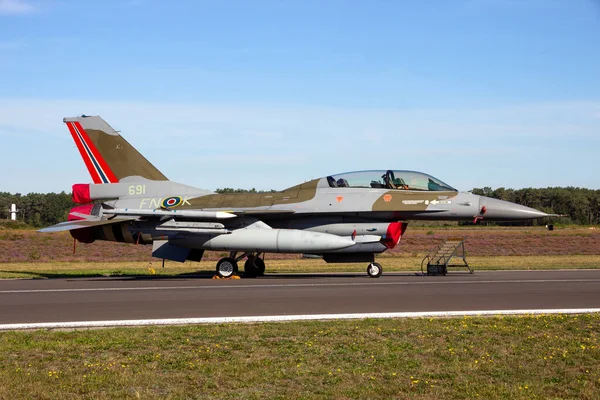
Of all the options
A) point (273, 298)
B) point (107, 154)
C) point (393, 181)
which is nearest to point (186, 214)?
point (107, 154)

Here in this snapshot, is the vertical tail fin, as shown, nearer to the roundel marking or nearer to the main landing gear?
the roundel marking

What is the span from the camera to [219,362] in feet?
26.9

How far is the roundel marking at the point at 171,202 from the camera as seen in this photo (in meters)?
23.6

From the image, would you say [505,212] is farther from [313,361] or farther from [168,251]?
[313,361]

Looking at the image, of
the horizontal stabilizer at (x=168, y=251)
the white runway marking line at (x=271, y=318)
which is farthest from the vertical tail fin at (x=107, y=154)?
the white runway marking line at (x=271, y=318)

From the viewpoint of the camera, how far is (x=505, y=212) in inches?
837

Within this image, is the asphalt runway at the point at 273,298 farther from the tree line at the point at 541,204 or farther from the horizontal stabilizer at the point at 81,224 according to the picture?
the tree line at the point at 541,204

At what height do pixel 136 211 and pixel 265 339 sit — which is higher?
pixel 136 211

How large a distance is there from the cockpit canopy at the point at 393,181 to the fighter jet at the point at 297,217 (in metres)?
0.03

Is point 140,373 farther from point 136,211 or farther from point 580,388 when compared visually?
point 136,211

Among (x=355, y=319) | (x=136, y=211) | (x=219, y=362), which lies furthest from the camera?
(x=136, y=211)

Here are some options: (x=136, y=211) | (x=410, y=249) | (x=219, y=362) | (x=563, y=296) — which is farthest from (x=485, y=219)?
(x=410, y=249)

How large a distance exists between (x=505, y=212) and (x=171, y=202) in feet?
35.6

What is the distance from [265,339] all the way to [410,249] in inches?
1519
